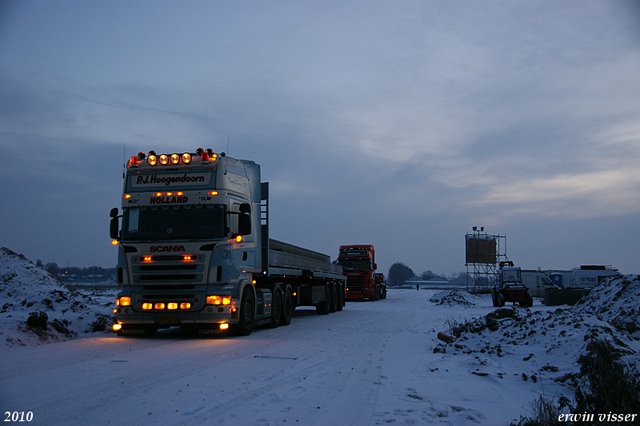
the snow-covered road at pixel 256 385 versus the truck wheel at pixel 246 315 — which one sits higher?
the truck wheel at pixel 246 315

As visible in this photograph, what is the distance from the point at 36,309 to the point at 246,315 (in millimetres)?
6711

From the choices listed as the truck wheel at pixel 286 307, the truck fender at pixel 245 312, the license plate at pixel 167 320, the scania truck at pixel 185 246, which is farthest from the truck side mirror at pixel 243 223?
the truck wheel at pixel 286 307

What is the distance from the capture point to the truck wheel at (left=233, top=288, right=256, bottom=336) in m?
12.5

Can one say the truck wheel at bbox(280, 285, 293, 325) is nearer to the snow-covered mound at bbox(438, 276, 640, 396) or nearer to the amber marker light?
the amber marker light

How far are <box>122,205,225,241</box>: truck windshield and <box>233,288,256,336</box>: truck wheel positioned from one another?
194 centimetres

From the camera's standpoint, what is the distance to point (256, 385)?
6.70 metres

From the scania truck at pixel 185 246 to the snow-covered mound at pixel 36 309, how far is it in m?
1.61

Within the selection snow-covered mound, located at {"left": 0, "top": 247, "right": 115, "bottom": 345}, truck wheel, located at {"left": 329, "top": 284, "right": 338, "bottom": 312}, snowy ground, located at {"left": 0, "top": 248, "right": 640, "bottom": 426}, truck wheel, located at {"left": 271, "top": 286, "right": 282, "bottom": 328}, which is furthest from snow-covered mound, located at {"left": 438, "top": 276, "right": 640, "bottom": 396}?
truck wheel, located at {"left": 329, "top": 284, "right": 338, "bottom": 312}

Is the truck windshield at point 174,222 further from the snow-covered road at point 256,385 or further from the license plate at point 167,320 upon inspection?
the snow-covered road at point 256,385

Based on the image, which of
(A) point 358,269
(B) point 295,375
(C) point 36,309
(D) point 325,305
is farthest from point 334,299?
(B) point 295,375

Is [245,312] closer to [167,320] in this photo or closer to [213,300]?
[213,300]

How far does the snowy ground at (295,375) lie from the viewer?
213 inches

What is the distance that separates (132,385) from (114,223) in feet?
20.7

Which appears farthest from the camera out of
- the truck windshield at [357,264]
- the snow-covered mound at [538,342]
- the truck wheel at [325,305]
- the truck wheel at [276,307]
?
the truck windshield at [357,264]
